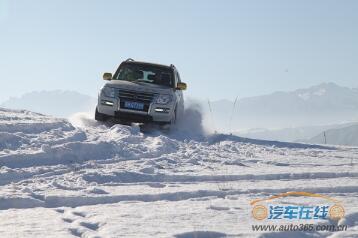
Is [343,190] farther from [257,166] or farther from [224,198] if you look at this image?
[257,166]

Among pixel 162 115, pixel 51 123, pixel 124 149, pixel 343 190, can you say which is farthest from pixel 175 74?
pixel 343 190

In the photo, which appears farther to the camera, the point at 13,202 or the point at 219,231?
the point at 13,202

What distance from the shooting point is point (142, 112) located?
10594 millimetres

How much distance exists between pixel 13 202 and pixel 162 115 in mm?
6781

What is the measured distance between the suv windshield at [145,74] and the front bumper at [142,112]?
1.15 metres

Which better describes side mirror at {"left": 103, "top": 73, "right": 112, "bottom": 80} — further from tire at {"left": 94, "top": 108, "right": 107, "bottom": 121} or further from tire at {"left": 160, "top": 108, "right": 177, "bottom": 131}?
tire at {"left": 160, "top": 108, "right": 177, "bottom": 131}

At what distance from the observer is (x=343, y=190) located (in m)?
4.86

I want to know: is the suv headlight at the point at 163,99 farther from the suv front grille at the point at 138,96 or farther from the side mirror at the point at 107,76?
the side mirror at the point at 107,76

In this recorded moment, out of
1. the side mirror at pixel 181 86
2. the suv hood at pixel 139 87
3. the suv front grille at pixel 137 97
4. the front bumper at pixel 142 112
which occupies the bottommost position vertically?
the front bumper at pixel 142 112

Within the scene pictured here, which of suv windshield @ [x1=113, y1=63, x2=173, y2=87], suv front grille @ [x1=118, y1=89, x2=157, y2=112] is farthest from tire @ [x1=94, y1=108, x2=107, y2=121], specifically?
suv windshield @ [x1=113, y1=63, x2=173, y2=87]

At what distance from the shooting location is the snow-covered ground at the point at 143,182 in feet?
10.9

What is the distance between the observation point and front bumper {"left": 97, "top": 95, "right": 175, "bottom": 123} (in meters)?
10.6

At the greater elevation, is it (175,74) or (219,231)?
(175,74)

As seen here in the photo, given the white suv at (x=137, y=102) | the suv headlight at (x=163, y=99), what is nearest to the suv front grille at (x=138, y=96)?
the white suv at (x=137, y=102)
